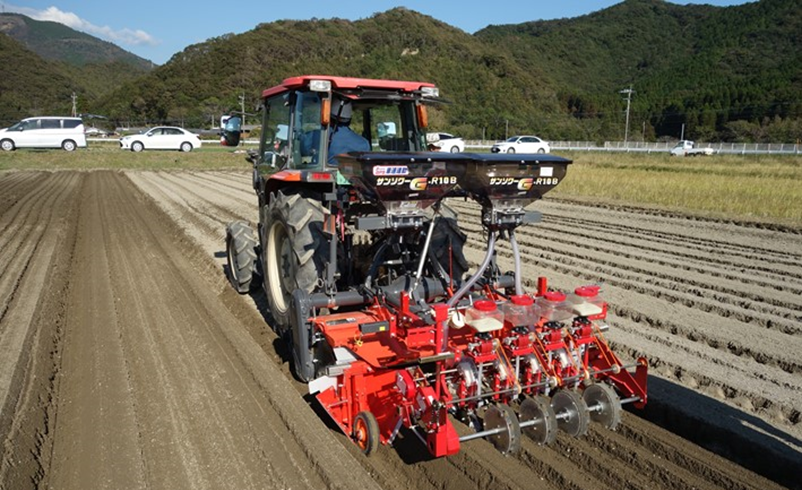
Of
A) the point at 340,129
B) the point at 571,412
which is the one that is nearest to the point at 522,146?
the point at 340,129

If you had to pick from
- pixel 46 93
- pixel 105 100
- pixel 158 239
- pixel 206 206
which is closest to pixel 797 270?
pixel 158 239

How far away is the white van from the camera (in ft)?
90.9

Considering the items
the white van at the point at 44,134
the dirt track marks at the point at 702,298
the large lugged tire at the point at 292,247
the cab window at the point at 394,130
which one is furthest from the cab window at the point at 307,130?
the white van at the point at 44,134

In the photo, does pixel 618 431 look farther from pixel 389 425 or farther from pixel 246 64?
pixel 246 64

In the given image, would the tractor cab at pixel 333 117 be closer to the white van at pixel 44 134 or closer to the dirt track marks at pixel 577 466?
the dirt track marks at pixel 577 466

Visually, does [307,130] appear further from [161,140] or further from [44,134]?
[161,140]

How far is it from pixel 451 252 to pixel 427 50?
83634 millimetres

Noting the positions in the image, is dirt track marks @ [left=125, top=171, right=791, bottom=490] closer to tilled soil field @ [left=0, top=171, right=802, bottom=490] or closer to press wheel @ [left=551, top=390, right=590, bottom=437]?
tilled soil field @ [left=0, top=171, right=802, bottom=490]

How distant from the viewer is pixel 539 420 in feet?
11.4

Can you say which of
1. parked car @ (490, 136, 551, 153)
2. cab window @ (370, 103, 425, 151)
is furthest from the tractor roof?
parked car @ (490, 136, 551, 153)

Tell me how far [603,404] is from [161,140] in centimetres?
3116

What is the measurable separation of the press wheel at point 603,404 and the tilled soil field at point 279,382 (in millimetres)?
167

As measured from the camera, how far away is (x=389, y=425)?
3547 mm

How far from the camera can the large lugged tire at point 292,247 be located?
472 centimetres
